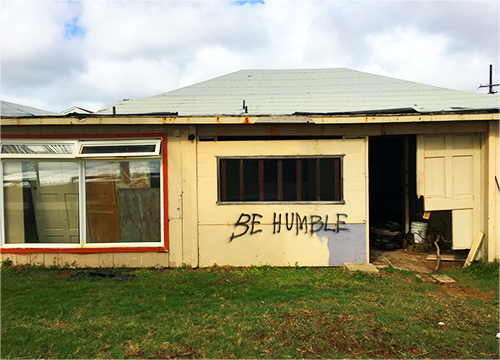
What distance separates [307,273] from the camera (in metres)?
5.99

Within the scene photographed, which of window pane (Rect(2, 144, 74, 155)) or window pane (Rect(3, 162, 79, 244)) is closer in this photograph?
window pane (Rect(2, 144, 74, 155))

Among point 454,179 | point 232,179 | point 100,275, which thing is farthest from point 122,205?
point 454,179

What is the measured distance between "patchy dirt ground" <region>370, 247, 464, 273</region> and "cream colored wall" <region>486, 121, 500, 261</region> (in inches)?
27.9

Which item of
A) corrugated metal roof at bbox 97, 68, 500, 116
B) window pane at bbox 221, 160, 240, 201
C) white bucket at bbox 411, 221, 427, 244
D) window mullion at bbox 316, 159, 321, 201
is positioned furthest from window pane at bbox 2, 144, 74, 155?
white bucket at bbox 411, 221, 427, 244

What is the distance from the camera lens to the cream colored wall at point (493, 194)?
6.23 meters

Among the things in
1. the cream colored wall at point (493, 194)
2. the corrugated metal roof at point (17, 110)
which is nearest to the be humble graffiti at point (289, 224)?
the cream colored wall at point (493, 194)

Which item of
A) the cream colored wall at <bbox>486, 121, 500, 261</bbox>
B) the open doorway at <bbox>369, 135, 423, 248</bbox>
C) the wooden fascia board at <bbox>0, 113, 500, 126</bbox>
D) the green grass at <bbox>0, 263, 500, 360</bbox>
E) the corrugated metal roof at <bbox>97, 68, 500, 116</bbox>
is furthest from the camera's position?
the open doorway at <bbox>369, 135, 423, 248</bbox>

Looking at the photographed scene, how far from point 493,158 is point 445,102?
158cm

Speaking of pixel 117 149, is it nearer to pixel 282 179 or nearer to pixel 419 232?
pixel 282 179

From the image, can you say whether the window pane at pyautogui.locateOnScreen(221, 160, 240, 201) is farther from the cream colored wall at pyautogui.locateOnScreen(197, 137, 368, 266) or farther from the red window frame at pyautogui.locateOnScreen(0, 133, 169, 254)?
the red window frame at pyautogui.locateOnScreen(0, 133, 169, 254)

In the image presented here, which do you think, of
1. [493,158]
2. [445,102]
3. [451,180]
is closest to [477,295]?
[451,180]

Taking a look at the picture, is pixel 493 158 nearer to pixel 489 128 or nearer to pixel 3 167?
pixel 489 128

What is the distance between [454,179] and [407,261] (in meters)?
2.00

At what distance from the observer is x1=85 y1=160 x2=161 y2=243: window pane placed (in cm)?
638
